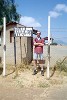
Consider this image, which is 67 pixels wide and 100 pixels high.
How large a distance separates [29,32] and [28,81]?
2.65 meters

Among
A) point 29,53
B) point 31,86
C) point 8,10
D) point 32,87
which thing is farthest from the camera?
point 8,10

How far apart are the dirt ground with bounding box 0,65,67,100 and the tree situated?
12.4 metres

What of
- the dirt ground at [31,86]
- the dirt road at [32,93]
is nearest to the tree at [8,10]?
the dirt ground at [31,86]

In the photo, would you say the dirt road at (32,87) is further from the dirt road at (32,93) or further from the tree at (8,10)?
the tree at (8,10)

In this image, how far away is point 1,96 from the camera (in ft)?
28.0

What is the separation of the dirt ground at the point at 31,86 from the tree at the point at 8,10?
12.4 meters

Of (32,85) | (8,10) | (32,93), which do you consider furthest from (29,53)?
(8,10)

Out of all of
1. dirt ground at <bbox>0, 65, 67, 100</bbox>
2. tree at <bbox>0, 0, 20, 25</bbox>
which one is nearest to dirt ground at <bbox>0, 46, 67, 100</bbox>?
dirt ground at <bbox>0, 65, 67, 100</bbox>

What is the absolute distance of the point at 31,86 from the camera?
9.85 meters

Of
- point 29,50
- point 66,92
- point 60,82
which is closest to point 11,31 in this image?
point 29,50

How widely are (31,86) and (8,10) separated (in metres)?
15.6

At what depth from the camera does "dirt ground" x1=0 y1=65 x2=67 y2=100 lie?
8.55 metres

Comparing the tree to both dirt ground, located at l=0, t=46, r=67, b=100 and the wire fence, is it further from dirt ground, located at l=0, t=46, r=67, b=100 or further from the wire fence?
dirt ground, located at l=0, t=46, r=67, b=100

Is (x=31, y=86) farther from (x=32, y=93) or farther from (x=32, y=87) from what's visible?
(x=32, y=93)
